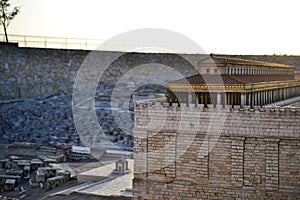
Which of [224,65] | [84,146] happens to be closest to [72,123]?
[84,146]

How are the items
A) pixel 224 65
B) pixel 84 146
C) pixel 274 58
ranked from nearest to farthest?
pixel 224 65 < pixel 84 146 < pixel 274 58

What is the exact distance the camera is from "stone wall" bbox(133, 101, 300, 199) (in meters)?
12.5

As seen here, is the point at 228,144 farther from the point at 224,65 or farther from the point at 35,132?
the point at 35,132

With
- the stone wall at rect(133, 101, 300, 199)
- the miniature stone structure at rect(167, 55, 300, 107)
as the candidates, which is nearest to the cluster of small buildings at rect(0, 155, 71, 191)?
the stone wall at rect(133, 101, 300, 199)

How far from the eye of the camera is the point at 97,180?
1905 cm

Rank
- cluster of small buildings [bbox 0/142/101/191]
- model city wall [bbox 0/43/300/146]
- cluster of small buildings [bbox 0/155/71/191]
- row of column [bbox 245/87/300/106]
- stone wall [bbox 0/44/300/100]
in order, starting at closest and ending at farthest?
1. row of column [bbox 245/87/300/106]
2. cluster of small buildings [bbox 0/155/71/191]
3. cluster of small buildings [bbox 0/142/101/191]
4. model city wall [bbox 0/43/300/146]
5. stone wall [bbox 0/44/300/100]

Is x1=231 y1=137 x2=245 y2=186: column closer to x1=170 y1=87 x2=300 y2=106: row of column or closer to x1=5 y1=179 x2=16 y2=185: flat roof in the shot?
x1=170 y1=87 x2=300 y2=106: row of column

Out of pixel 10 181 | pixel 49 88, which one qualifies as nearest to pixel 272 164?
pixel 10 181

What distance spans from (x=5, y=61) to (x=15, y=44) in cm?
229

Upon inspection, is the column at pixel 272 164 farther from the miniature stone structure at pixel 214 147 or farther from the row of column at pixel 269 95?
the row of column at pixel 269 95

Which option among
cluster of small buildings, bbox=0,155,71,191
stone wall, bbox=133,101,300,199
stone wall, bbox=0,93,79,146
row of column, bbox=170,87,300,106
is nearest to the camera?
stone wall, bbox=133,101,300,199

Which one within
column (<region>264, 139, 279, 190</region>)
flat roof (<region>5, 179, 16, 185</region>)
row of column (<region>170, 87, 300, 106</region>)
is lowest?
flat roof (<region>5, 179, 16, 185</region>)

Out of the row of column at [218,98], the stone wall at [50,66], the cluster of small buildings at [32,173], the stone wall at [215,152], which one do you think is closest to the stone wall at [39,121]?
the stone wall at [50,66]

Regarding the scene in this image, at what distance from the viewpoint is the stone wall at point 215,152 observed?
12.5 meters
